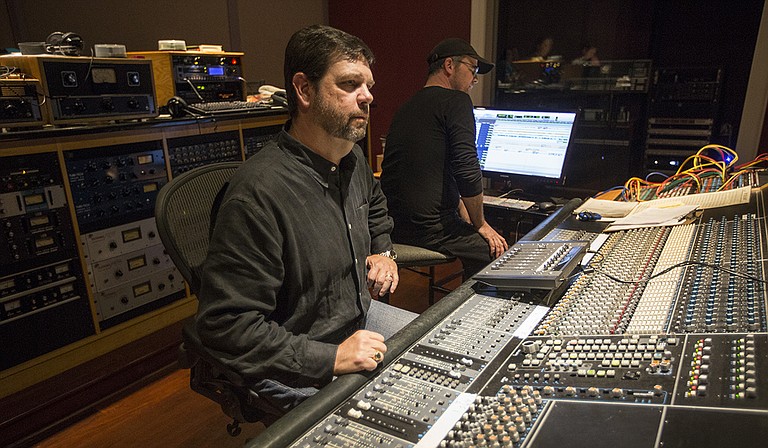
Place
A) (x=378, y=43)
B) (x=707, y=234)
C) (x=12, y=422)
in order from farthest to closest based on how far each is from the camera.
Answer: (x=378, y=43)
(x=12, y=422)
(x=707, y=234)

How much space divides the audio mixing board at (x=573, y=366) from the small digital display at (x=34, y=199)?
1.86m

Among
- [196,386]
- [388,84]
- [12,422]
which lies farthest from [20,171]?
[388,84]

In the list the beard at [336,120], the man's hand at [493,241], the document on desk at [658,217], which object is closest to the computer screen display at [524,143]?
the man's hand at [493,241]

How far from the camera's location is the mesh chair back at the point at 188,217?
4.61 feet

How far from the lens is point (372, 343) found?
3.36 feet

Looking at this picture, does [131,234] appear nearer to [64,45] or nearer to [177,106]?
[177,106]

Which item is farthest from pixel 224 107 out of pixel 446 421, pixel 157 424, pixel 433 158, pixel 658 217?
pixel 446 421

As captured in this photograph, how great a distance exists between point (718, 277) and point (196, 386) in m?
1.36

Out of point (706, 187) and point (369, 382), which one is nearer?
point (369, 382)

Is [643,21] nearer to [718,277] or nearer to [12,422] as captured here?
[718,277]

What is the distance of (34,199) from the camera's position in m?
2.14

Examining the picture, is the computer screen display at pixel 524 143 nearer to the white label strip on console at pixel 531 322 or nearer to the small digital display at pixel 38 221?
the white label strip on console at pixel 531 322

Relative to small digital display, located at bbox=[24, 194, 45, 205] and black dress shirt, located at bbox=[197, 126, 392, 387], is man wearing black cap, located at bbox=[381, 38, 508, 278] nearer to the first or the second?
black dress shirt, located at bbox=[197, 126, 392, 387]

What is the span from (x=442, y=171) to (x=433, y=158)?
8cm
